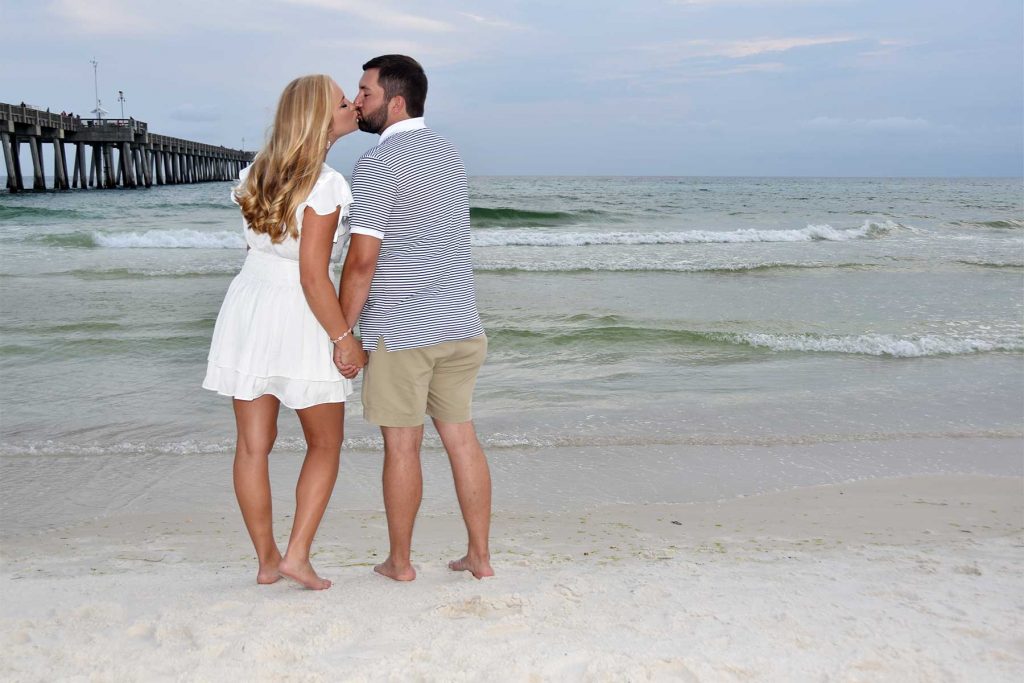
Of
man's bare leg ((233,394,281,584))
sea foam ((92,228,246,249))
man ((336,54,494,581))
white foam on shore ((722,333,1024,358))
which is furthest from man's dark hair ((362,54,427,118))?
sea foam ((92,228,246,249))

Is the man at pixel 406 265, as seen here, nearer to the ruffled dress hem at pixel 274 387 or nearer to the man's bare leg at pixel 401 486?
the man's bare leg at pixel 401 486

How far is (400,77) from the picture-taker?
114 inches

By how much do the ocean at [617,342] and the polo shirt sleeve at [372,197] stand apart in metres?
2.80

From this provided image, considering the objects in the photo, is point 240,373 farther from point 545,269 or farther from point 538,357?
point 545,269

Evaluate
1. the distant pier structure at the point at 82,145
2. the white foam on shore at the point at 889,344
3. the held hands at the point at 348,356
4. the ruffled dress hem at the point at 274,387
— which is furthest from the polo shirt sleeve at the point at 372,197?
the distant pier structure at the point at 82,145

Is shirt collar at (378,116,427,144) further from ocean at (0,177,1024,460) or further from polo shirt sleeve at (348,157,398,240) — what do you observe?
ocean at (0,177,1024,460)

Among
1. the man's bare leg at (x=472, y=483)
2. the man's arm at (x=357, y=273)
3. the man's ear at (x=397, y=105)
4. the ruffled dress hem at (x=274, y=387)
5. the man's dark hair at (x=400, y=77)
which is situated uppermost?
the man's dark hair at (x=400, y=77)

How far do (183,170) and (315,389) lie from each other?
61438 mm

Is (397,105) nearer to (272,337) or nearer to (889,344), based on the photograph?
(272,337)

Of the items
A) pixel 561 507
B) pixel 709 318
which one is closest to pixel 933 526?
pixel 561 507

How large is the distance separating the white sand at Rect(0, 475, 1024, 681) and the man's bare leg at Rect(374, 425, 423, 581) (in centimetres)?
14

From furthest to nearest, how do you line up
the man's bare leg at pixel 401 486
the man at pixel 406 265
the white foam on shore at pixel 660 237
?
the white foam on shore at pixel 660 237 < the man's bare leg at pixel 401 486 < the man at pixel 406 265

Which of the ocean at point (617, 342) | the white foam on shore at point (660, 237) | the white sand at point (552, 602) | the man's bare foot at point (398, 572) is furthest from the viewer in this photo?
the white foam on shore at point (660, 237)

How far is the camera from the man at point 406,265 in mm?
2836
